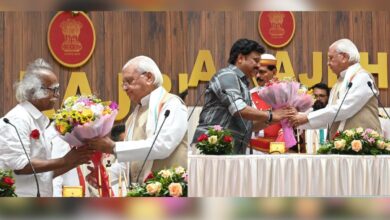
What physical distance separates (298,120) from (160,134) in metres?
1.21

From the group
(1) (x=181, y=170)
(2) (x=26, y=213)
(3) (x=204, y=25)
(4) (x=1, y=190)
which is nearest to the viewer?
(2) (x=26, y=213)

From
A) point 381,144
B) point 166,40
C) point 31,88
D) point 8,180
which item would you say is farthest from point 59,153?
point 381,144

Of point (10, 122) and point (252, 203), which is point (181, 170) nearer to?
point (10, 122)

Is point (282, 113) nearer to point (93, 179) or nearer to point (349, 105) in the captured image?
point (349, 105)

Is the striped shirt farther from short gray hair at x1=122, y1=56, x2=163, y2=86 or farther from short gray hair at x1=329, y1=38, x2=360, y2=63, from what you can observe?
short gray hair at x1=329, y1=38, x2=360, y2=63

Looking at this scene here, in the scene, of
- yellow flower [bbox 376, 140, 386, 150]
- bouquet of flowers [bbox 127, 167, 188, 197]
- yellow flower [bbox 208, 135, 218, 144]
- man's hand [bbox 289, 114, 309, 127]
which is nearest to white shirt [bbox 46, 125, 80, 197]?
bouquet of flowers [bbox 127, 167, 188, 197]

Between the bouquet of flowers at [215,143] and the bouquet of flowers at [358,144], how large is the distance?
0.52 meters

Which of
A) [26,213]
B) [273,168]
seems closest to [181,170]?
Result: [273,168]

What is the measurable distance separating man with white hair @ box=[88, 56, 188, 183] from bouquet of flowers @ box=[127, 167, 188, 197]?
136mm

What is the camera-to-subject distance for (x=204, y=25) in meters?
6.18

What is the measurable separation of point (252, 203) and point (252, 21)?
6184 mm

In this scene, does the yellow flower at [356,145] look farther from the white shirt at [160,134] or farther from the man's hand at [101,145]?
the man's hand at [101,145]

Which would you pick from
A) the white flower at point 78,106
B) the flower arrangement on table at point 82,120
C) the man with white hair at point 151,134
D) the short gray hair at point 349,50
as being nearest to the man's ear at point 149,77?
the man with white hair at point 151,134

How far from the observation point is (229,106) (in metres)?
3.88
